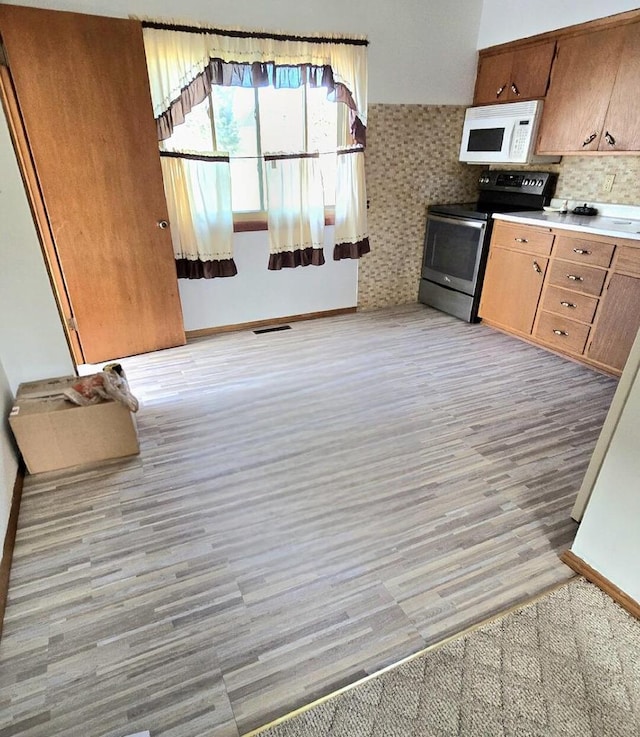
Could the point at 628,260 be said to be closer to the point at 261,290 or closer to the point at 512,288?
the point at 512,288

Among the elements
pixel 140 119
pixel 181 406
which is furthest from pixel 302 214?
pixel 181 406

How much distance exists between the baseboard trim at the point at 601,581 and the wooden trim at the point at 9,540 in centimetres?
198

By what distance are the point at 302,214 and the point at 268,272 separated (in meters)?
0.55

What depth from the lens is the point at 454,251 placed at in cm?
396

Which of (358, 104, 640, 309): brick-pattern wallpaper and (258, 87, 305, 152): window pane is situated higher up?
(258, 87, 305, 152): window pane

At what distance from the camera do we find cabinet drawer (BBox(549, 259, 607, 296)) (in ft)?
9.82

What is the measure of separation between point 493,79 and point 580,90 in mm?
890

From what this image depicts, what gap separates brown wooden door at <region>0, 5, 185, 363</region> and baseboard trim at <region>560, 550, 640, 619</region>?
9.53 ft

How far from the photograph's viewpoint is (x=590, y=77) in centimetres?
306

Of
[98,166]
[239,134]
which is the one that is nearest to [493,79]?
[239,134]

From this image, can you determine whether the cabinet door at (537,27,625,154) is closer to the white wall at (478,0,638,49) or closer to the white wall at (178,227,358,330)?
the white wall at (478,0,638,49)

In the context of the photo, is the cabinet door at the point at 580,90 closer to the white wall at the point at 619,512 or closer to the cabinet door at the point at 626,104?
the cabinet door at the point at 626,104

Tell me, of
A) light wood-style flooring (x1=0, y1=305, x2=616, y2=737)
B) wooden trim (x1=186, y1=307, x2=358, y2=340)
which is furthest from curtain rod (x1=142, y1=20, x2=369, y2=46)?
light wood-style flooring (x1=0, y1=305, x2=616, y2=737)

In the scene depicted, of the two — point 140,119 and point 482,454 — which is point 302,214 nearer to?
point 140,119
